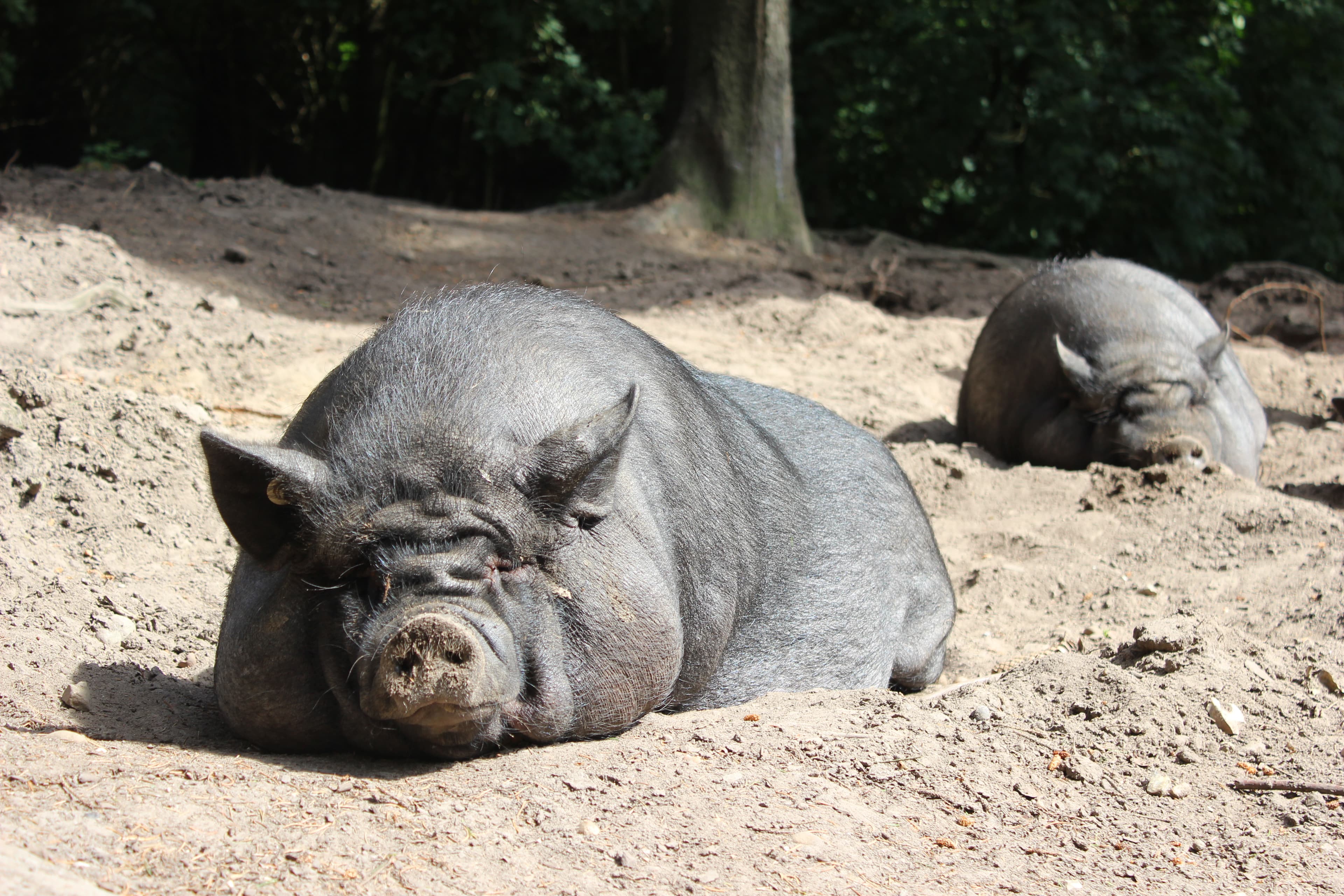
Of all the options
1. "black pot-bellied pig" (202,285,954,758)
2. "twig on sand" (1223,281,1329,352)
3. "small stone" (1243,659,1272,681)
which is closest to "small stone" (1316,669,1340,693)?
"small stone" (1243,659,1272,681)

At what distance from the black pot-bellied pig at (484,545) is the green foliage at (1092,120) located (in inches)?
435

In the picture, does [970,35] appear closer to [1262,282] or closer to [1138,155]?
[1138,155]

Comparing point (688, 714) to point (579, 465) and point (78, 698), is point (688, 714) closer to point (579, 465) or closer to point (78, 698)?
point (579, 465)

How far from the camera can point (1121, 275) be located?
322 inches

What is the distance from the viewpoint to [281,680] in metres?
2.97

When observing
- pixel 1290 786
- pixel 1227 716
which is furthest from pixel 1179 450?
pixel 1290 786

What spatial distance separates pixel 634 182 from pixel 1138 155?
5.88 m

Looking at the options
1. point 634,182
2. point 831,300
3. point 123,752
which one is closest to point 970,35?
point 634,182

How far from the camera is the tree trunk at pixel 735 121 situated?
1112cm

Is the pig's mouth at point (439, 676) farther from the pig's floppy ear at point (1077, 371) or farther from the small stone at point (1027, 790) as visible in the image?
the pig's floppy ear at point (1077, 371)

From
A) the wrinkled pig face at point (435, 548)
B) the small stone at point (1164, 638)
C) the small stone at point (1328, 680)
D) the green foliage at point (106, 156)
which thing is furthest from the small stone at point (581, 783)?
the green foliage at point (106, 156)

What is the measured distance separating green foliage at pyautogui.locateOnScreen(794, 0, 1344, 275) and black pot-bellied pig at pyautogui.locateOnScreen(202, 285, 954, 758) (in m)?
11.0

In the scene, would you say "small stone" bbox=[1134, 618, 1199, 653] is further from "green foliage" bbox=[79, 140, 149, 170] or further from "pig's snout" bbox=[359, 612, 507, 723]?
"green foliage" bbox=[79, 140, 149, 170]

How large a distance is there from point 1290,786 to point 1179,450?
4390 millimetres
